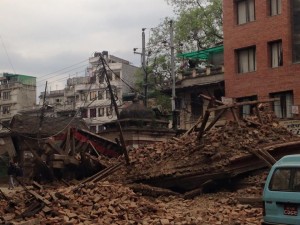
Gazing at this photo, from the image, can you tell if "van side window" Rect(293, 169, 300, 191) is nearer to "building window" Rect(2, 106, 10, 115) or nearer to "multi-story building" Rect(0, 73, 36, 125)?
"multi-story building" Rect(0, 73, 36, 125)

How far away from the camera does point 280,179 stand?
10.6 meters

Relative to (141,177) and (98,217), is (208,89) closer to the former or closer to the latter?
(141,177)

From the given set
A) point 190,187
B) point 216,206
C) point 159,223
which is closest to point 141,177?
point 190,187

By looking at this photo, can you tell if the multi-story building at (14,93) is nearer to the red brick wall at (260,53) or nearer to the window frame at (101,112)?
the window frame at (101,112)

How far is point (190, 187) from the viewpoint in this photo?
62.4 feet

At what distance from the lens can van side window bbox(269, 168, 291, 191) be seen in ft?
34.3

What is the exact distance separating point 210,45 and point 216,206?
36.0m

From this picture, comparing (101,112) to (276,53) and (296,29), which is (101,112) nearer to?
(276,53)

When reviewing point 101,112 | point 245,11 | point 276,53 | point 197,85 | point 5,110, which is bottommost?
point 101,112

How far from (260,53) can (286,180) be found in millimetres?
27750

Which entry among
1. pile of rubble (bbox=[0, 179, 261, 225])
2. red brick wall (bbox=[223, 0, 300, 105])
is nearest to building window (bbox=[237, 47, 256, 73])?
red brick wall (bbox=[223, 0, 300, 105])

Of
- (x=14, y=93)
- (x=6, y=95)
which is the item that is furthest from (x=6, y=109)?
(x=14, y=93)

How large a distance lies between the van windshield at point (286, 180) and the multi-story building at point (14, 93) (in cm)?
7936

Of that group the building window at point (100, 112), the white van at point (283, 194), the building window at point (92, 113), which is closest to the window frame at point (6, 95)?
the building window at point (92, 113)
